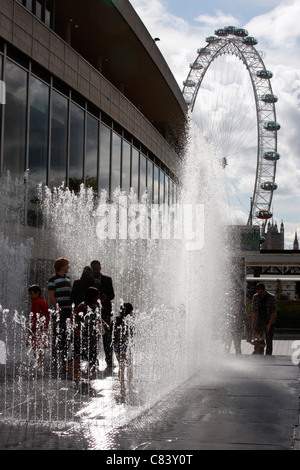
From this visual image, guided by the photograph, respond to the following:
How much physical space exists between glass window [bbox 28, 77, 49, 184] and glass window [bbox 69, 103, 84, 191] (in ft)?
5.86

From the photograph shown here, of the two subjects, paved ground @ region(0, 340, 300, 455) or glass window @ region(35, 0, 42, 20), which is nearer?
paved ground @ region(0, 340, 300, 455)

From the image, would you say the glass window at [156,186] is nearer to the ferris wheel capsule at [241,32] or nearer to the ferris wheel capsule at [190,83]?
the ferris wheel capsule at [190,83]

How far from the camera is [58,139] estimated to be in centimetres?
1647

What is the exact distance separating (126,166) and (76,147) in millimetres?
5287

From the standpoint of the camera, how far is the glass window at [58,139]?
1603cm

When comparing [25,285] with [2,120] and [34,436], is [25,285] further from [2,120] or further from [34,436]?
[34,436]

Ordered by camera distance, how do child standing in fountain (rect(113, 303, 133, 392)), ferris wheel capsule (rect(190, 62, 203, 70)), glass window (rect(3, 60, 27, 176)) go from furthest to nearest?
1. ferris wheel capsule (rect(190, 62, 203, 70))
2. glass window (rect(3, 60, 27, 176))
3. child standing in fountain (rect(113, 303, 133, 392))

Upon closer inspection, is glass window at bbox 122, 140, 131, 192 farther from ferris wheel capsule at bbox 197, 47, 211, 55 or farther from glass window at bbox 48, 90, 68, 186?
ferris wheel capsule at bbox 197, 47, 211, 55

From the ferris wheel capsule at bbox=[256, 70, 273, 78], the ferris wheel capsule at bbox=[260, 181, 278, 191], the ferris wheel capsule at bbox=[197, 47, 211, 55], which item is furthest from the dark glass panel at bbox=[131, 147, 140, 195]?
the ferris wheel capsule at bbox=[260, 181, 278, 191]

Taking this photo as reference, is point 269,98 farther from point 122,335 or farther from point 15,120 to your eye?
point 122,335

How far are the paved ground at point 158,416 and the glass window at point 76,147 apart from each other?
9.91 meters

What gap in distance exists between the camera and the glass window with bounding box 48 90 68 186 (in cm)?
1603
